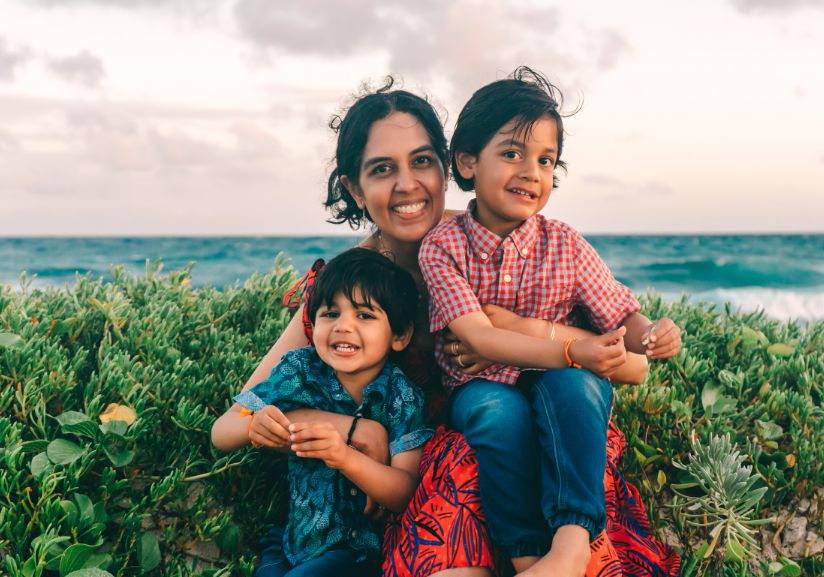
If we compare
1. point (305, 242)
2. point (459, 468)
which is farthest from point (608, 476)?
point (305, 242)

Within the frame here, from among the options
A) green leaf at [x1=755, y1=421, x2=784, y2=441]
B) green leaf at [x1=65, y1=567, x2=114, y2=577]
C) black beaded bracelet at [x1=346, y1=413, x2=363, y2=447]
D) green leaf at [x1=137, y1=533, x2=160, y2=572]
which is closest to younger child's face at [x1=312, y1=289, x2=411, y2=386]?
black beaded bracelet at [x1=346, y1=413, x2=363, y2=447]

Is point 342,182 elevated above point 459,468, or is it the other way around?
point 342,182

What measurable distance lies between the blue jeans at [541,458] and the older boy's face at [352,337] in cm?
47

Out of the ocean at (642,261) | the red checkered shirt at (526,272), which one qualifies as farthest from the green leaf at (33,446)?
the ocean at (642,261)

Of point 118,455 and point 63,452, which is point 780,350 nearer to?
point 118,455

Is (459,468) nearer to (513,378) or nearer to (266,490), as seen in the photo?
(513,378)

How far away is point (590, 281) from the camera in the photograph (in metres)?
2.87

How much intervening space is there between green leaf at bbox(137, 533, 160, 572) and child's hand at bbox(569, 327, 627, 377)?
1.70 m

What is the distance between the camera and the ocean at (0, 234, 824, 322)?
26281 mm

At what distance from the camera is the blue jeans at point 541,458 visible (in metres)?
2.27

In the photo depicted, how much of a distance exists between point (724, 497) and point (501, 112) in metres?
1.81

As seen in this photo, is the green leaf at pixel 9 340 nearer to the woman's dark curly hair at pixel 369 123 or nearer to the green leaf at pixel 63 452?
the green leaf at pixel 63 452

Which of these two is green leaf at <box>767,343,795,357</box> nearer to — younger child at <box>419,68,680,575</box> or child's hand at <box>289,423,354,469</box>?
younger child at <box>419,68,680,575</box>

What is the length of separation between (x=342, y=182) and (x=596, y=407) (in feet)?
5.85
